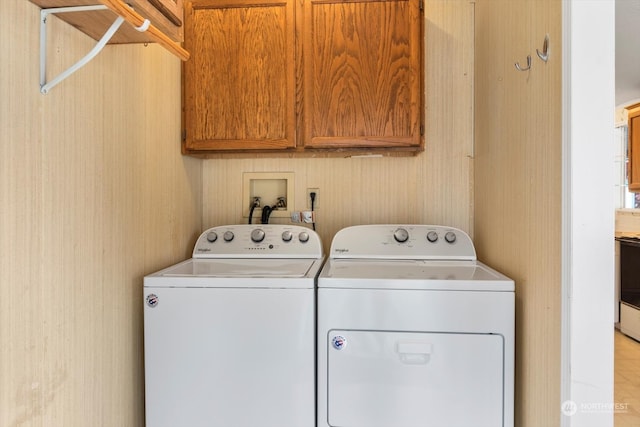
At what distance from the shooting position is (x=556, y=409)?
104 cm

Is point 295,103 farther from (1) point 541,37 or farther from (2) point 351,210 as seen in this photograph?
(1) point 541,37

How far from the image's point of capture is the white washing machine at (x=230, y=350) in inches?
50.3

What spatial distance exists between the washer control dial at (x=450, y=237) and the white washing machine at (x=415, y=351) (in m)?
0.45

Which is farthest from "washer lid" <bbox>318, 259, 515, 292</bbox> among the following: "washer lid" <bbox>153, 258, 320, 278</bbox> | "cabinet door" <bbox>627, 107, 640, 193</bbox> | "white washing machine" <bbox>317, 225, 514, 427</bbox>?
"cabinet door" <bbox>627, 107, 640, 193</bbox>

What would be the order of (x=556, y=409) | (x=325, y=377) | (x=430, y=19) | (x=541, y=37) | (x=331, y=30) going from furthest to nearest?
(x=430, y=19) → (x=331, y=30) → (x=325, y=377) → (x=541, y=37) → (x=556, y=409)

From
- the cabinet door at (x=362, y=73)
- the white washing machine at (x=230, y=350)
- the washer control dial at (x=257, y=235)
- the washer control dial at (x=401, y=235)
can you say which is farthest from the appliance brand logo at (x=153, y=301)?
the washer control dial at (x=401, y=235)

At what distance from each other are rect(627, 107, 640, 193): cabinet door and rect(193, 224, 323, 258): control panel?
10.8 ft

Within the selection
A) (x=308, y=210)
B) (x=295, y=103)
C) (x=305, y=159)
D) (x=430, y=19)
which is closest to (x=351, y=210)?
(x=308, y=210)

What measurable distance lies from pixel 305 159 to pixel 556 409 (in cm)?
150

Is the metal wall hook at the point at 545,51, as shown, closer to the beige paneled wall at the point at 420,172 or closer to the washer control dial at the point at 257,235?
the beige paneled wall at the point at 420,172

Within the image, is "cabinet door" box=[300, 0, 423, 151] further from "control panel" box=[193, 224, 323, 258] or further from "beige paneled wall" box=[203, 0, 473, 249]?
"control panel" box=[193, 224, 323, 258]

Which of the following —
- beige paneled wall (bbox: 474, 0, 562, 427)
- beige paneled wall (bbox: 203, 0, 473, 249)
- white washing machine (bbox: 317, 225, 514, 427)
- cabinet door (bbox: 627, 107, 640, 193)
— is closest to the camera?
beige paneled wall (bbox: 474, 0, 562, 427)

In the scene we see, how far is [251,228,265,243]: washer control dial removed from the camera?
70.4 inches

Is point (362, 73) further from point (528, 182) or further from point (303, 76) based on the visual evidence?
point (528, 182)
